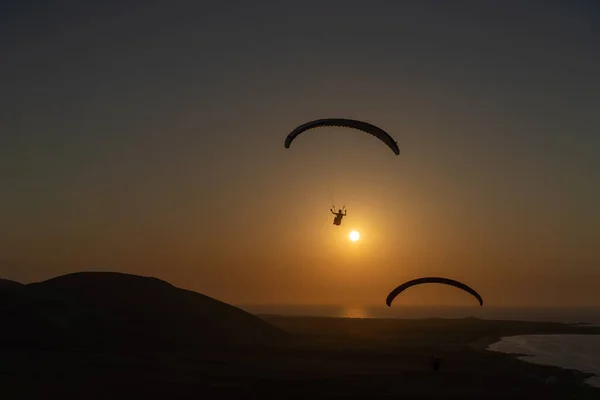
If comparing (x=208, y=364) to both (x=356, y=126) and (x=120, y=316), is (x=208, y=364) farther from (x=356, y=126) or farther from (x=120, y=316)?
(x=356, y=126)

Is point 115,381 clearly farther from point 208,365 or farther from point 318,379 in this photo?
point 318,379

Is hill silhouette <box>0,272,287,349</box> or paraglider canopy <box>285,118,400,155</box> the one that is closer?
paraglider canopy <box>285,118,400,155</box>

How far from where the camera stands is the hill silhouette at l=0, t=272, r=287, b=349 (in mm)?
51969

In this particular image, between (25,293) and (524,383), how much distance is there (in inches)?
1602

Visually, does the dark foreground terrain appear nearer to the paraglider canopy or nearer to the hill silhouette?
the hill silhouette

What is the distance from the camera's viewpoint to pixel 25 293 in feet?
190

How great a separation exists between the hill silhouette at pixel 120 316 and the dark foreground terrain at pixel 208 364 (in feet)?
0.48

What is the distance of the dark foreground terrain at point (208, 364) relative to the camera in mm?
36438

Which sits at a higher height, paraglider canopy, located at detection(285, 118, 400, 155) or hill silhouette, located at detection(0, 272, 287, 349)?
paraglider canopy, located at detection(285, 118, 400, 155)

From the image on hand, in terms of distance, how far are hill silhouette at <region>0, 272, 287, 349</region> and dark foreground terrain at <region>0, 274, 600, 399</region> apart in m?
0.14

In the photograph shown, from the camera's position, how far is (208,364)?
45188mm

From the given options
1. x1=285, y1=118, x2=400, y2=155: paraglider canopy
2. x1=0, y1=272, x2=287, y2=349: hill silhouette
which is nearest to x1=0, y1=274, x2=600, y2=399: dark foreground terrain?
x1=0, y1=272, x2=287, y2=349: hill silhouette

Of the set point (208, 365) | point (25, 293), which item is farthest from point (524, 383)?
point (25, 293)

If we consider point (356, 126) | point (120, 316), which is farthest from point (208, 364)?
point (356, 126)
